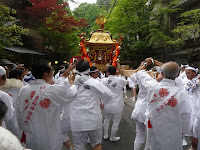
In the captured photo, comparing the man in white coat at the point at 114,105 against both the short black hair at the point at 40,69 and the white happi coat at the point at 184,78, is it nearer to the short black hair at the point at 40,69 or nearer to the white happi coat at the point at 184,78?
the white happi coat at the point at 184,78

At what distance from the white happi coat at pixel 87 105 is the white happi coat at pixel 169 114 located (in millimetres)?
945

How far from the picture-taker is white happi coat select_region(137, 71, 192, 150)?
8.49 feet

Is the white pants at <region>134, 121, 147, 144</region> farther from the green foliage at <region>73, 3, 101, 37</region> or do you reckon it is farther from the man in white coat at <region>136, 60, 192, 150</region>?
the green foliage at <region>73, 3, 101, 37</region>

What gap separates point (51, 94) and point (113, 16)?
49.4ft

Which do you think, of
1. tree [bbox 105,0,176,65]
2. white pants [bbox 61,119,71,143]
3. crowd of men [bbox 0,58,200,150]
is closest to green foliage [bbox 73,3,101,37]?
tree [bbox 105,0,176,65]

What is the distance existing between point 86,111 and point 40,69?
44.1 inches

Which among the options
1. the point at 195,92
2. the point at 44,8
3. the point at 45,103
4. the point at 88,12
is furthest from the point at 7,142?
the point at 88,12

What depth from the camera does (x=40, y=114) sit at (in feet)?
7.98

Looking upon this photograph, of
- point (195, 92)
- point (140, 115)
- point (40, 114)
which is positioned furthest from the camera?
point (195, 92)

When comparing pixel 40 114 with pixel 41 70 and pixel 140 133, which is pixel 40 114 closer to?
pixel 41 70

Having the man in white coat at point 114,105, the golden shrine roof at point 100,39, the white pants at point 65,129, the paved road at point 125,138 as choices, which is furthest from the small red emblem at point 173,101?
the golden shrine roof at point 100,39

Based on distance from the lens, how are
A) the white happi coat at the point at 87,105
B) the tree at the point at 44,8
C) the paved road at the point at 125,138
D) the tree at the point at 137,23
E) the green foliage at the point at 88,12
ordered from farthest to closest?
the green foliage at the point at 88,12 < the tree at the point at 137,23 < the tree at the point at 44,8 < the paved road at the point at 125,138 < the white happi coat at the point at 87,105

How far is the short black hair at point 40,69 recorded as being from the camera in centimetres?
247

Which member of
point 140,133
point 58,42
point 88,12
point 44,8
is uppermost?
point 88,12
